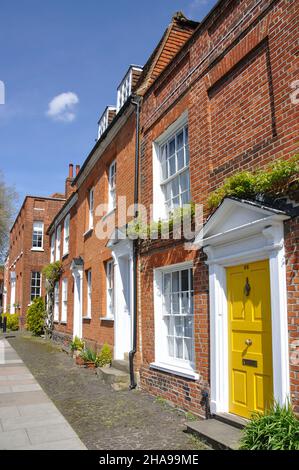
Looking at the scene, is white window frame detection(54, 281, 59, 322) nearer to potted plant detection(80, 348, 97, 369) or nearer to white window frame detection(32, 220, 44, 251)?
potted plant detection(80, 348, 97, 369)

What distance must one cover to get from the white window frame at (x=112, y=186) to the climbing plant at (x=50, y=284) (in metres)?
8.55

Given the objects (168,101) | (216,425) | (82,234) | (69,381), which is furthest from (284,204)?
(82,234)

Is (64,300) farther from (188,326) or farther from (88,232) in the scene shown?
(188,326)

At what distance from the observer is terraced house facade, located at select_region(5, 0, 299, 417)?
549 cm

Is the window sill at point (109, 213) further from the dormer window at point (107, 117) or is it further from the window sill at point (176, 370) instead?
the window sill at point (176, 370)

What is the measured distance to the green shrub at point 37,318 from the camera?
81.3 feet

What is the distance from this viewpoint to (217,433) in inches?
221

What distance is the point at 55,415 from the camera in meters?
7.39

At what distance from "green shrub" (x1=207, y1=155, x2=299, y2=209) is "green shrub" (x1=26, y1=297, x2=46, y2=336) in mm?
20256

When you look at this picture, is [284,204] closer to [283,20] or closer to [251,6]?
[283,20]

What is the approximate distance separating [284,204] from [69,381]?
7411mm

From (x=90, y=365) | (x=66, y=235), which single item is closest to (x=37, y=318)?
(x=66, y=235)

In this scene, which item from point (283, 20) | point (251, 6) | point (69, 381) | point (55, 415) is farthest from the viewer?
point (69, 381)
